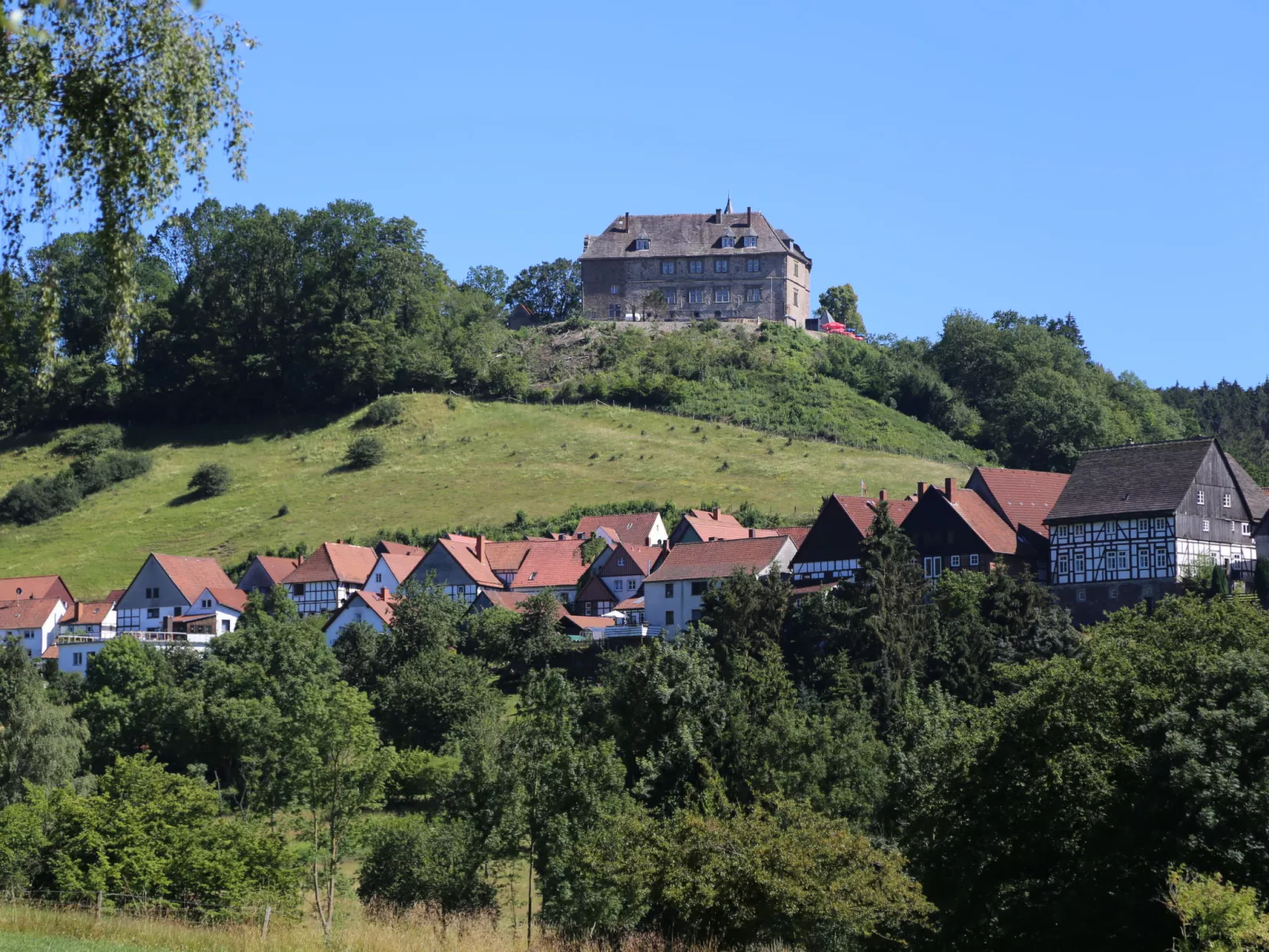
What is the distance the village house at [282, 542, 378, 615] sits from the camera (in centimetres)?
8456

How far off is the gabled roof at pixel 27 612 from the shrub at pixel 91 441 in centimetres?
2976

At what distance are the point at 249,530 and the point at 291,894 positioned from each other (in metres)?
62.7

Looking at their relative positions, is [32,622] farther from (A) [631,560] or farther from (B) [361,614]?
(A) [631,560]

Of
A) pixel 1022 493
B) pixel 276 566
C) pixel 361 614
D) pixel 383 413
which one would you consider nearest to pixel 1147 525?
pixel 1022 493

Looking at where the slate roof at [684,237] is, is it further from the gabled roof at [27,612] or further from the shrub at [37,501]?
the gabled roof at [27,612]

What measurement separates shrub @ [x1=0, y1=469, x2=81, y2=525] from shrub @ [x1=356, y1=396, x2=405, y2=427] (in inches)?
760

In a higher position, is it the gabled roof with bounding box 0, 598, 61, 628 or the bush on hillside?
the bush on hillside

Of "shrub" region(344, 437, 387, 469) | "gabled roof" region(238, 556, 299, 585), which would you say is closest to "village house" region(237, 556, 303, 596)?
"gabled roof" region(238, 556, 299, 585)

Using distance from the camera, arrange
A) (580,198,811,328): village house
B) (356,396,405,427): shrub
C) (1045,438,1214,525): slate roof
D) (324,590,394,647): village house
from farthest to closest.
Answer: (580,198,811,328): village house
(356,396,405,427): shrub
(324,590,394,647): village house
(1045,438,1214,525): slate roof

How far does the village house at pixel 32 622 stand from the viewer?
81.8m

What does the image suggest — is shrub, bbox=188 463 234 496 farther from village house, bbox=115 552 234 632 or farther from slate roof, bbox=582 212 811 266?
slate roof, bbox=582 212 811 266

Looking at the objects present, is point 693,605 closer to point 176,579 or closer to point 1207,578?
point 1207,578

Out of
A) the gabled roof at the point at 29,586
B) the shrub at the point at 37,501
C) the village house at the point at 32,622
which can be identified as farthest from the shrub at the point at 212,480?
the village house at the point at 32,622

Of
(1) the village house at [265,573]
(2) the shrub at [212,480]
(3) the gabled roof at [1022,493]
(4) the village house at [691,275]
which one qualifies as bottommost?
(1) the village house at [265,573]
